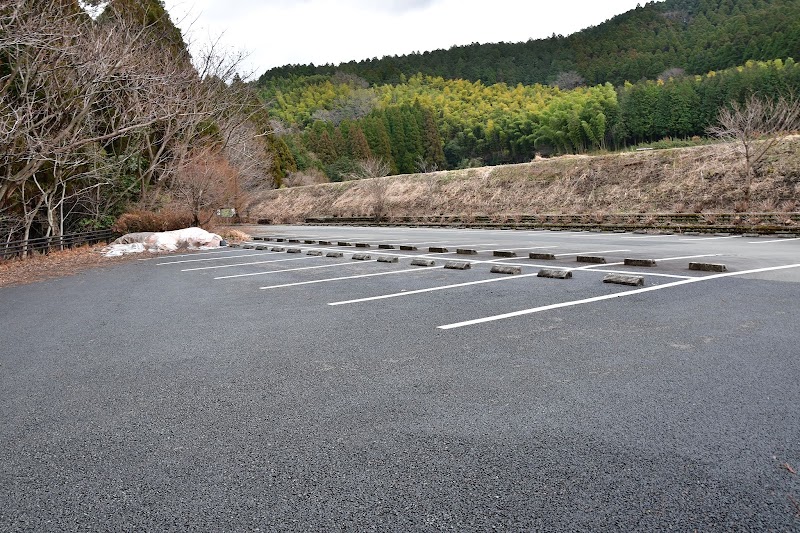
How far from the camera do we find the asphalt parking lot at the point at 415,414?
187 centimetres

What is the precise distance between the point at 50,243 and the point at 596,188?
846 inches

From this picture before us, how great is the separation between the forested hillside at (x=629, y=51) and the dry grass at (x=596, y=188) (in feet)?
97.4

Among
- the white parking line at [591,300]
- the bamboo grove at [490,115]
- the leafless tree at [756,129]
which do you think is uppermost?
the bamboo grove at [490,115]

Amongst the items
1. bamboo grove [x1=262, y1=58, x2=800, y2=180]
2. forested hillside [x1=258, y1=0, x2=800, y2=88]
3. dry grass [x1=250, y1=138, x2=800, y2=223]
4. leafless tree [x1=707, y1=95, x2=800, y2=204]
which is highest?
forested hillside [x1=258, y1=0, x2=800, y2=88]

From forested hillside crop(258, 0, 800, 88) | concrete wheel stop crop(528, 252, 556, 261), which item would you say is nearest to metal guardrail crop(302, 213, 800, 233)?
concrete wheel stop crop(528, 252, 556, 261)

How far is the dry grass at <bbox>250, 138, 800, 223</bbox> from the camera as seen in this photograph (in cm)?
1839

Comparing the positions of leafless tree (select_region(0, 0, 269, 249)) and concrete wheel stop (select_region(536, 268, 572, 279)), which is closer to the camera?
concrete wheel stop (select_region(536, 268, 572, 279))

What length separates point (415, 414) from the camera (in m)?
2.67

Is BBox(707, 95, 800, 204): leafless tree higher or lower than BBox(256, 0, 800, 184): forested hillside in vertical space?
lower

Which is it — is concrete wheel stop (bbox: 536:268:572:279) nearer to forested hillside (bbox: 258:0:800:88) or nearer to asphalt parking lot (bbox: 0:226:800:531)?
asphalt parking lot (bbox: 0:226:800:531)

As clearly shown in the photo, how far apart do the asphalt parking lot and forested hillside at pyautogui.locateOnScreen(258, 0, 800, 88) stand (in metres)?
55.1

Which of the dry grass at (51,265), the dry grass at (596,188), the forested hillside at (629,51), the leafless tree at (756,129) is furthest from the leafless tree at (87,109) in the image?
the forested hillside at (629,51)

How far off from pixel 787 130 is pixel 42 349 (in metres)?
24.3

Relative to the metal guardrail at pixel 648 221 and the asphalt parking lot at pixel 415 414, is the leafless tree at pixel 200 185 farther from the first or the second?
the asphalt parking lot at pixel 415 414
